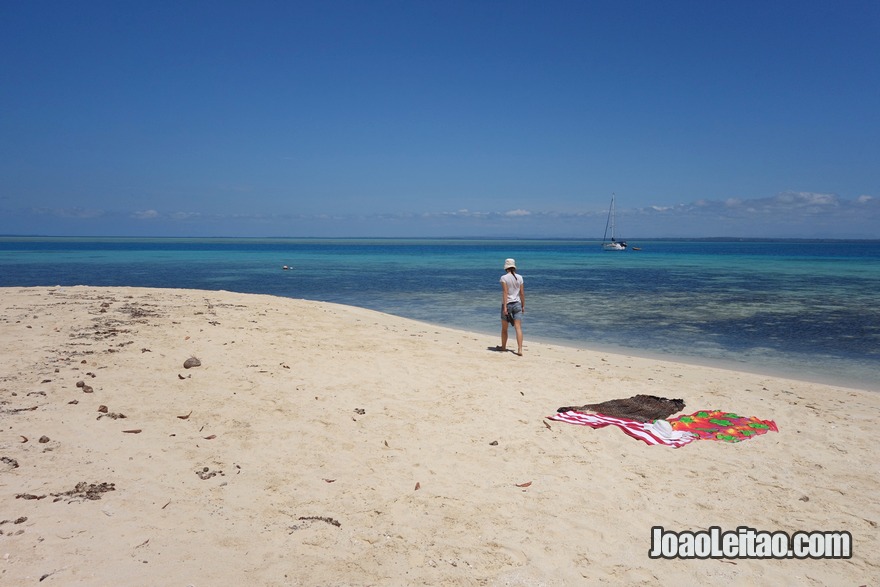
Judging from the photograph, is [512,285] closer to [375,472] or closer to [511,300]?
[511,300]

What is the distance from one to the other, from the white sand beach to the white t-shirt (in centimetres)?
222

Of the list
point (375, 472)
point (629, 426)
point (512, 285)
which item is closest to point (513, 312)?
point (512, 285)

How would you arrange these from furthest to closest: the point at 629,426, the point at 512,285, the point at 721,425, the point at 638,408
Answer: the point at 512,285 → the point at 638,408 → the point at 721,425 → the point at 629,426

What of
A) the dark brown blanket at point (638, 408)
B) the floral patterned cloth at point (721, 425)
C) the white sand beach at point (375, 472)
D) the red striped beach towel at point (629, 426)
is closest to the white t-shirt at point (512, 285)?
the white sand beach at point (375, 472)

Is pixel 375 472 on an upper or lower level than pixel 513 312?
lower

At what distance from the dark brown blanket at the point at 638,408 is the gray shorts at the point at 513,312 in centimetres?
382

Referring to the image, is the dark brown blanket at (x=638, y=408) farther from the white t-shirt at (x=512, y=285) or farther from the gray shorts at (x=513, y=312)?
the white t-shirt at (x=512, y=285)

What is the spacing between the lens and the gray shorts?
1105 centimetres

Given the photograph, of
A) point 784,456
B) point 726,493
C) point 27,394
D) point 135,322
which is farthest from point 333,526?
point 135,322

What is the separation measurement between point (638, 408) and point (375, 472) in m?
4.12

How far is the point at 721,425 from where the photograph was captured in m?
6.79

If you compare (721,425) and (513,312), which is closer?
(721,425)

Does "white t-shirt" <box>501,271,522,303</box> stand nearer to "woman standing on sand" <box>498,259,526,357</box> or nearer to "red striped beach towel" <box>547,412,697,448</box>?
"woman standing on sand" <box>498,259,526,357</box>

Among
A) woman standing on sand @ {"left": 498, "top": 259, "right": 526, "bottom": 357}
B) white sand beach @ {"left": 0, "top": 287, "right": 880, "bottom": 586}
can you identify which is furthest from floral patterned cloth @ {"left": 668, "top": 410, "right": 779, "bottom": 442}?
woman standing on sand @ {"left": 498, "top": 259, "right": 526, "bottom": 357}
